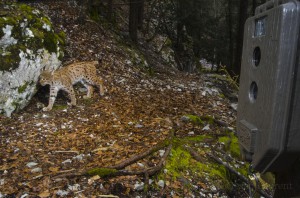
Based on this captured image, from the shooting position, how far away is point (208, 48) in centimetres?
1992

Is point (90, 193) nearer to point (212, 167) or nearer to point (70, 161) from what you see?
point (70, 161)

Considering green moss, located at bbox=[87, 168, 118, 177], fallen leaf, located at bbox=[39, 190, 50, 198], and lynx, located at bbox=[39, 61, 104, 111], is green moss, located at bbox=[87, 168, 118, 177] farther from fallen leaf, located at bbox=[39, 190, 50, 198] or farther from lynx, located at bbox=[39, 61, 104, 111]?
lynx, located at bbox=[39, 61, 104, 111]

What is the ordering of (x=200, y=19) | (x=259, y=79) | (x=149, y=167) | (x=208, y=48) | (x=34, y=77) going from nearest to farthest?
(x=259, y=79) < (x=149, y=167) < (x=34, y=77) < (x=200, y=19) < (x=208, y=48)

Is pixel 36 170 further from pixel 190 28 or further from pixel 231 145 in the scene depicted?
pixel 190 28

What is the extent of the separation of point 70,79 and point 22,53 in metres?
1.27

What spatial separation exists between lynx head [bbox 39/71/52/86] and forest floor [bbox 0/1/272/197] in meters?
0.50

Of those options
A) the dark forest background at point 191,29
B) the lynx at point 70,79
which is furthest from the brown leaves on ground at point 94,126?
the dark forest background at point 191,29

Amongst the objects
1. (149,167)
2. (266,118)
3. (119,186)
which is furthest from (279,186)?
(149,167)

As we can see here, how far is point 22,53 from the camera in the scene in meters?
7.32

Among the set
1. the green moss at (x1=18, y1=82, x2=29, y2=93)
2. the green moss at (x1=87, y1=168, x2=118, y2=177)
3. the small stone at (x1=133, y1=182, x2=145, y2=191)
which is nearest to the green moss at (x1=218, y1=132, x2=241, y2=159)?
the small stone at (x1=133, y1=182, x2=145, y2=191)

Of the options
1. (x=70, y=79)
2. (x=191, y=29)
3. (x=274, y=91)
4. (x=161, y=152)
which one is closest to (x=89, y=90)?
(x=70, y=79)

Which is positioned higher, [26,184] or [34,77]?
[34,77]

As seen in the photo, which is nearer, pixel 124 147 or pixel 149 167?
pixel 149 167

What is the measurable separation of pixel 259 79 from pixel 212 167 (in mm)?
4527
